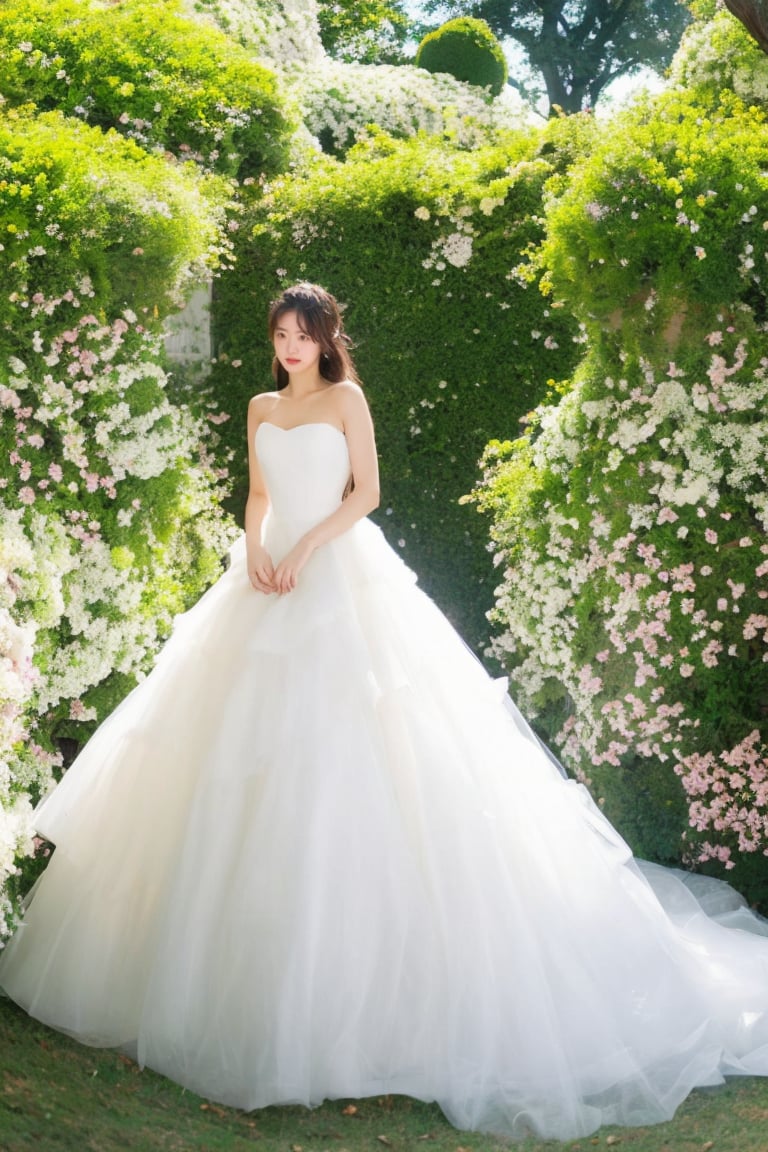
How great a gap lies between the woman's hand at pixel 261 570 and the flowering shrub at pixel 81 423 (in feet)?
2.38

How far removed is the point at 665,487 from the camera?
4910mm

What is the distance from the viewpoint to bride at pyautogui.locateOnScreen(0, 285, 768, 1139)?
3.37 metres

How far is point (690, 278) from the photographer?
4641mm

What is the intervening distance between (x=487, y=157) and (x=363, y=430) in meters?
3.54

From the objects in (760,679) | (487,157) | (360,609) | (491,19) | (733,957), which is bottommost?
(733,957)

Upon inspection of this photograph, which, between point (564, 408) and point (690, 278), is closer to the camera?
point (690, 278)

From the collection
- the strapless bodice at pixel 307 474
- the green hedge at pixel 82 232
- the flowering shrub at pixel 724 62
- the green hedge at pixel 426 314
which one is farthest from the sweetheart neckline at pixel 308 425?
the flowering shrub at pixel 724 62

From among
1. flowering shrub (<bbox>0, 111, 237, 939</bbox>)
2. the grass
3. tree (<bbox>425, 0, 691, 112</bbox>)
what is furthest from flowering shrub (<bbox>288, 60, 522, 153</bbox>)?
tree (<bbox>425, 0, 691, 112</bbox>)

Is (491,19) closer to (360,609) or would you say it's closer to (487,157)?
(487,157)

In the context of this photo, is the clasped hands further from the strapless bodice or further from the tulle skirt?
the strapless bodice

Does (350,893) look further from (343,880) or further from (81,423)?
(81,423)

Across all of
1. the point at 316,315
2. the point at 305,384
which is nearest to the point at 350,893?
the point at 305,384

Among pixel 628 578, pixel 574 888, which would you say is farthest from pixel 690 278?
pixel 574 888

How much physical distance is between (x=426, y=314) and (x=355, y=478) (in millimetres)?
3116
